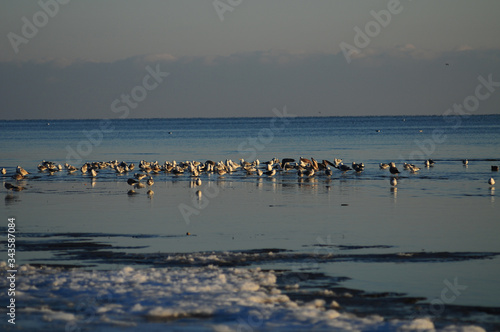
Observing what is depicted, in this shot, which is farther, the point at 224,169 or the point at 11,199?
the point at 224,169

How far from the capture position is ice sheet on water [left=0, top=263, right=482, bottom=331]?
1010 cm

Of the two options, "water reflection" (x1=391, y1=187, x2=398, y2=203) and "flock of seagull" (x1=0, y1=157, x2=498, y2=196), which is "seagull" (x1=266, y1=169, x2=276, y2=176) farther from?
"water reflection" (x1=391, y1=187, x2=398, y2=203)

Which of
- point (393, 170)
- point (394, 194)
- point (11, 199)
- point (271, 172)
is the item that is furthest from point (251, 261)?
point (393, 170)

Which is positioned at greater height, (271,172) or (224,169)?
(224,169)

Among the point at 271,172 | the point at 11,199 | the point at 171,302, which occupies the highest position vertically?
the point at 271,172

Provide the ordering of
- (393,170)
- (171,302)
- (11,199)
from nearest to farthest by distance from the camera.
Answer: (171,302), (11,199), (393,170)

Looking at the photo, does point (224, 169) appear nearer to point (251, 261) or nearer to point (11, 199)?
point (11, 199)

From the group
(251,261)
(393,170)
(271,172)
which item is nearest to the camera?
(251,261)

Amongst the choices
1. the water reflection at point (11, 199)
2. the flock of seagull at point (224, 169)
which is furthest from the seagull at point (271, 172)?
the water reflection at point (11, 199)

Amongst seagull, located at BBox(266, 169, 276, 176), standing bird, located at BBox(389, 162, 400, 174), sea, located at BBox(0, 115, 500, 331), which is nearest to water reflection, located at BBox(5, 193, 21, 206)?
sea, located at BBox(0, 115, 500, 331)

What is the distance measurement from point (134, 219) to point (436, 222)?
27.1 feet

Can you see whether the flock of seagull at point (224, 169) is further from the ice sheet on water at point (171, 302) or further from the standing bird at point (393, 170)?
the ice sheet on water at point (171, 302)

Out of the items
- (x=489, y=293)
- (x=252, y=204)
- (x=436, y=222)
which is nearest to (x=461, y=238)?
(x=436, y=222)

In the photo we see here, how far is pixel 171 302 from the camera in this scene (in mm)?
11109
